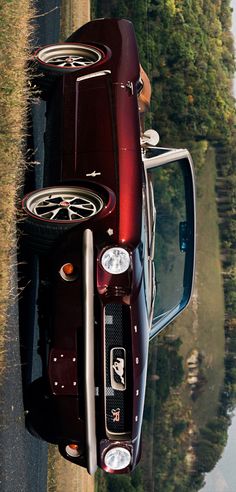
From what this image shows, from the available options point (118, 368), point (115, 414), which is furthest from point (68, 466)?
point (118, 368)

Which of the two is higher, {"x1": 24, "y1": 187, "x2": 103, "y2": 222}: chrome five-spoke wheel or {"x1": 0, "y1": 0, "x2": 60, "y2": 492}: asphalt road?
{"x1": 24, "y1": 187, "x2": 103, "y2": 222}: chrome five-spoke wheel

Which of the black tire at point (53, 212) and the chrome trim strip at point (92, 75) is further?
the chrome trim strip at point (92, 75)

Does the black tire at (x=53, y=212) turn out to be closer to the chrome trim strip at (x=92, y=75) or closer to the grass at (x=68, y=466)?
the chrome trim strip at (x=92, y=75)

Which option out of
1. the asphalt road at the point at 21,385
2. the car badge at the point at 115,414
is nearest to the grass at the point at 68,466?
the asphalt road at the point at 21,385

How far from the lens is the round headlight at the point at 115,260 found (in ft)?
17.8

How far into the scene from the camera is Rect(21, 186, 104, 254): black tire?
18.2 ft

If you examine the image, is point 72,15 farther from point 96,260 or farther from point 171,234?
point 96,260

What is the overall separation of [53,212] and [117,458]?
2.28 m

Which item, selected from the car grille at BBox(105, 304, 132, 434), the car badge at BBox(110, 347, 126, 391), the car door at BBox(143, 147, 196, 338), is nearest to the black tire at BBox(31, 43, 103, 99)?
the car door at BBox(143, 147, 196, 338)

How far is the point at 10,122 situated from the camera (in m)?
6.46

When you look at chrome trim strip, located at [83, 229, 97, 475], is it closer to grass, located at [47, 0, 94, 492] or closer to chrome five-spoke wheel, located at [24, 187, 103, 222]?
chrome five-spoke wheel, located at [24, 187, 103, 222]

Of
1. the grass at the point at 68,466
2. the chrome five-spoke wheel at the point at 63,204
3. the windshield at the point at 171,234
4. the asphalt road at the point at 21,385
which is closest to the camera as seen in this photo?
the chrome five-spoke wheel at the point at 63,204

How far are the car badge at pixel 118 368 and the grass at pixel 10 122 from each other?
1095 millimetres

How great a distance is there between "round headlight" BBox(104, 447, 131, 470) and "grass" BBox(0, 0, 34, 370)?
1271 millimetres
